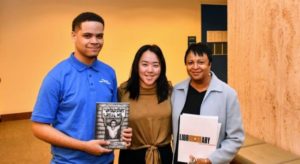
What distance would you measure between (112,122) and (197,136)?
0.53m

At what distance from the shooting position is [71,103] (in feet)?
5.09

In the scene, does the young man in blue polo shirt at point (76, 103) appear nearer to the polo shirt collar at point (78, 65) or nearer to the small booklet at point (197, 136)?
the polo shirt collar at point (78, 65)

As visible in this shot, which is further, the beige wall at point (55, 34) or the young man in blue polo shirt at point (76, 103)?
the beige wall at point (55, 34)

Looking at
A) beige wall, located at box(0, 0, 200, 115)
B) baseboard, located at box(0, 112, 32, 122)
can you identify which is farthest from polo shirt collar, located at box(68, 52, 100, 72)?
baseboard, located at box(0, 112, 32, 122)

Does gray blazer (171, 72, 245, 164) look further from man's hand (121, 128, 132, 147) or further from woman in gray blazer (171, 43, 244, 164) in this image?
man's hand (121, 128, 132, 147)

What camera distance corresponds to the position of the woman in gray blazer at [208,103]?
1.81 m

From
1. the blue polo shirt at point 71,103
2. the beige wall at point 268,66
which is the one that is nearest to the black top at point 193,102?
the blue polo shirt at point 71,103

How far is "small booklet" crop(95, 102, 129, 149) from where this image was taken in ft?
5.24

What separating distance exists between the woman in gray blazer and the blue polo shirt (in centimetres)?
52

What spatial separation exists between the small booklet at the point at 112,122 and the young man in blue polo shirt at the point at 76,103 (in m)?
0.03

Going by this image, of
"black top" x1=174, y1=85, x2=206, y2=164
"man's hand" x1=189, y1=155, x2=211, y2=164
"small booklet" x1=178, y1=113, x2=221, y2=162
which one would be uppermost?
"black top" x1=174, y1=85, x2=206, y2=164

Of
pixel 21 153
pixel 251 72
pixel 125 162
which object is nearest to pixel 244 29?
pixel 251 72

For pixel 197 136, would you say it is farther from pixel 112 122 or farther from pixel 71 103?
pixel 71 103

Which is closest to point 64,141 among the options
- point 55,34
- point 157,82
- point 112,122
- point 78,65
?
point 112,122
